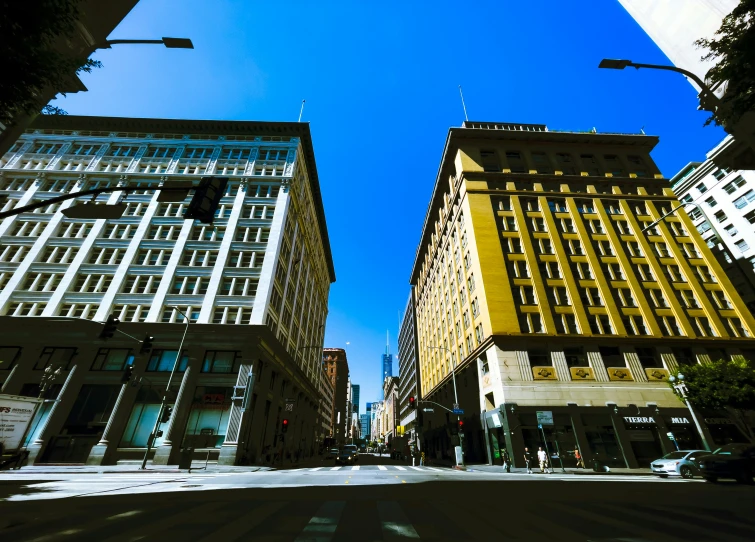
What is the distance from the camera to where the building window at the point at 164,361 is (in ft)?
96.2

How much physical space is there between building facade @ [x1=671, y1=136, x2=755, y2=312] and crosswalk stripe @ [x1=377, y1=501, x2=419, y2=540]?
2090 inches

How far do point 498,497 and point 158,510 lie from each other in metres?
9.57

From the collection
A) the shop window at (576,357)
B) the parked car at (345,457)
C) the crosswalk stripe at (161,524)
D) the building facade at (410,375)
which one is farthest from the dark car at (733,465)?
the building facade at (410,375)

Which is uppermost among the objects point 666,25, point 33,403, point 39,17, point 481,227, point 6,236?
point 481,227

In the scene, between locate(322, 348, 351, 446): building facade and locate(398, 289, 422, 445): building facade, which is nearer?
locate(398, 289, 422, 445): building facade

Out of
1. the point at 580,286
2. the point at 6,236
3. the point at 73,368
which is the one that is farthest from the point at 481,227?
the point at 6,236

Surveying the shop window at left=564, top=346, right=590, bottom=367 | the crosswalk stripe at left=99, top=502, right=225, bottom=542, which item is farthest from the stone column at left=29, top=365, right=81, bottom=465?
the shop window at left=564, top=346, right=590, bottom=367

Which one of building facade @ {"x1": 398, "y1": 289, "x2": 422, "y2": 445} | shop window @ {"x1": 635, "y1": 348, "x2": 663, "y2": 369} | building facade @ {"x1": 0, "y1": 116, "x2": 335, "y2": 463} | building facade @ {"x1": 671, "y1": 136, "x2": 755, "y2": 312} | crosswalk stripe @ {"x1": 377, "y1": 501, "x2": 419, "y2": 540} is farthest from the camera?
building facade @ {"x1": 398, "y1": 289, "x2": 422, "y2": 445}

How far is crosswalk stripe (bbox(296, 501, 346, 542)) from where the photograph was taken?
5.40 meters

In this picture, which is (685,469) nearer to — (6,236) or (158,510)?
(158,510)

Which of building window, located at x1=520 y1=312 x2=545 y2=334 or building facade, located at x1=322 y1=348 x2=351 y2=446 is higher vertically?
building facade, located at x1=322 y1=348 x2=351 y2=446

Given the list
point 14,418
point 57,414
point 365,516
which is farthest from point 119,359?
point 365,516

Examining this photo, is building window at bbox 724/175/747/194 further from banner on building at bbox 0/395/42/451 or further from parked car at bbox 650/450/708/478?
banner on building at bbox 0/395/42/451

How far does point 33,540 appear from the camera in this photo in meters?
5.07
